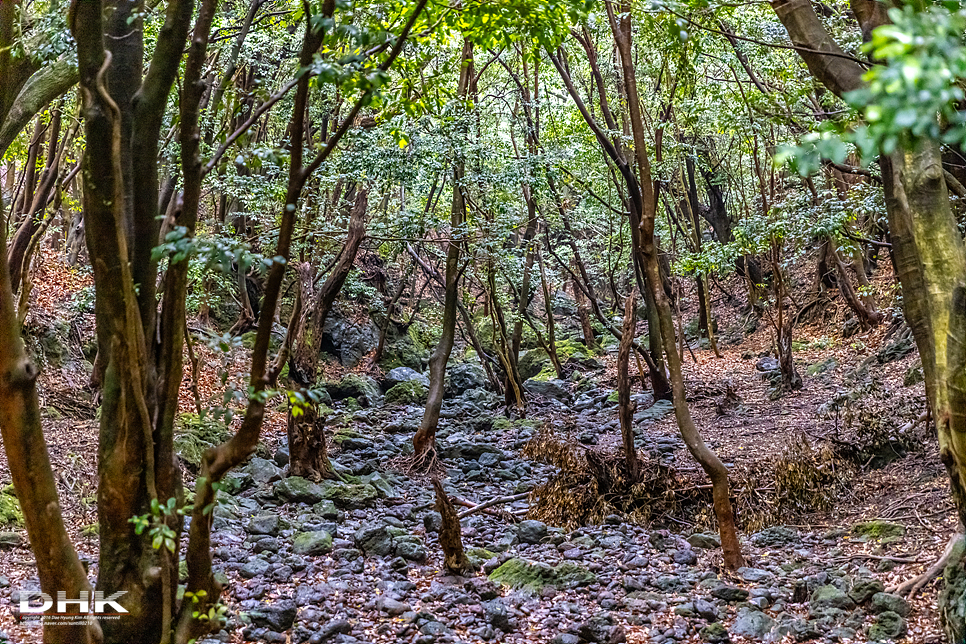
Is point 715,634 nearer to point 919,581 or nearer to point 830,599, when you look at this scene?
point 830,599

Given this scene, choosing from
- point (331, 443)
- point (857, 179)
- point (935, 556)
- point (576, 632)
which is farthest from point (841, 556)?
point (857, 179)

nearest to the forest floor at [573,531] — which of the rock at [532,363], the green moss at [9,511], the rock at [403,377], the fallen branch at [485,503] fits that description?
the fallen branch at [485,503]

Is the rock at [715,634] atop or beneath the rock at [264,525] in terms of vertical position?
beneath

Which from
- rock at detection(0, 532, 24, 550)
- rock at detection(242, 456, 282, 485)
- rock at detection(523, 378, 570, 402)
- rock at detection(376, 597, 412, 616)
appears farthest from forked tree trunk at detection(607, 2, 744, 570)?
rock at detection(523, 378, 570, 402)

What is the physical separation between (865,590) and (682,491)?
116 inches

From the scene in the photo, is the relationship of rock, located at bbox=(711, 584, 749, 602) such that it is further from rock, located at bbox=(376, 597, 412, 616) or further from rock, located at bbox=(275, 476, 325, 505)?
rock, located at bbox=(275, 476, 325, 505)

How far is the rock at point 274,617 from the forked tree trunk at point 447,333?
5433 mm

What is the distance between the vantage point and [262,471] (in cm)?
950

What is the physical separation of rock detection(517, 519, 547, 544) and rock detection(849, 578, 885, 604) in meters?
3.14

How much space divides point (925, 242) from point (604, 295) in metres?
21.5

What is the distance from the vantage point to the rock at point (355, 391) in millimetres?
15391

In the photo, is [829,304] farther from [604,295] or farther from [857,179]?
[604,295]

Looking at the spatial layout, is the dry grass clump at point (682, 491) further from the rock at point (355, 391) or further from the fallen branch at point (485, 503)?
the rock at point (355, 391)

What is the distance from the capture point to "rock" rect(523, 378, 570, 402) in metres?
16.1
